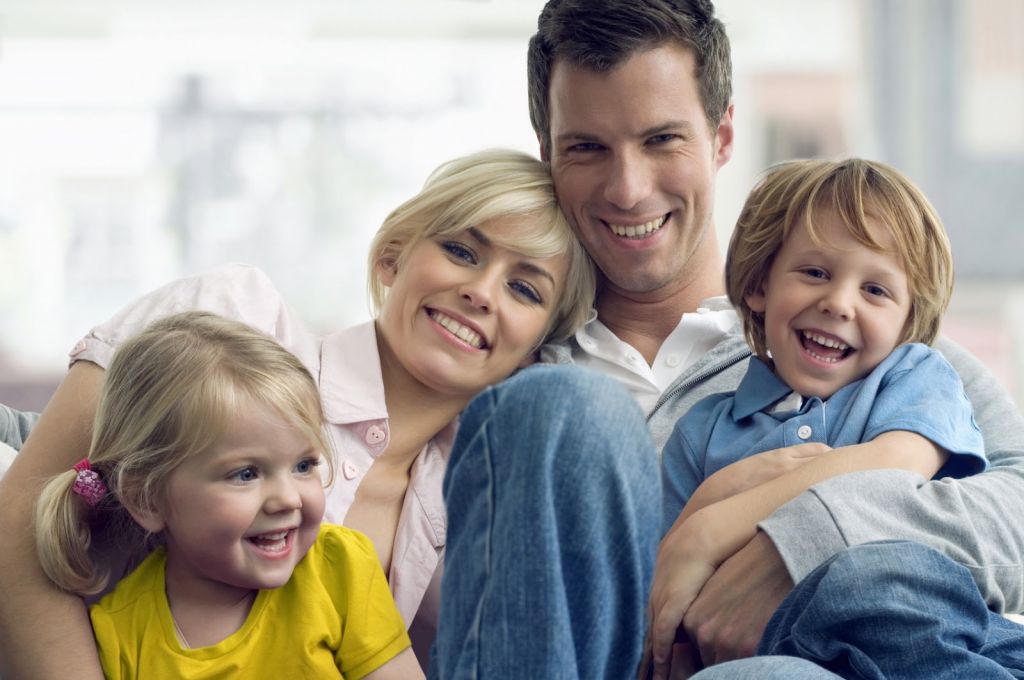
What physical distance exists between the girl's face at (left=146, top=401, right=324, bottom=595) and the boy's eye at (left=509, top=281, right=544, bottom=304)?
18.3 inches

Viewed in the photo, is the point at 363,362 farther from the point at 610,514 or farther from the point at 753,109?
the point at 753,109

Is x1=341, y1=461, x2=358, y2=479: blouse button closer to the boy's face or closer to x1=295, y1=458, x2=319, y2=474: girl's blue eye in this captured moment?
x1=295, y1=458, x2=319, y2=474: girl's blue eye

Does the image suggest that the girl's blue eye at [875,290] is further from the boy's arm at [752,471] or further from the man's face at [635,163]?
the man's face at [635,163]

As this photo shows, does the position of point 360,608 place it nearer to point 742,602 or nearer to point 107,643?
point 107,643

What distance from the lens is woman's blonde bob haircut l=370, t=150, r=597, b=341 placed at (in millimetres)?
1664

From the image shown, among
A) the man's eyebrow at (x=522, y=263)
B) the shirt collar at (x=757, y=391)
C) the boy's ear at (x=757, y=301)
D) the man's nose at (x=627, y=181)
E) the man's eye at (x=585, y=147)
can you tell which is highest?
the man's eye at (x=585, y=147)

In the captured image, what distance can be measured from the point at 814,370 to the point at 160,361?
2.46 feet

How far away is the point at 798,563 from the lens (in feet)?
4.07

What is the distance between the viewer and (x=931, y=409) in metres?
1.39

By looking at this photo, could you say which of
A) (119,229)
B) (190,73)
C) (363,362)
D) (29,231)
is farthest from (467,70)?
(363,362)

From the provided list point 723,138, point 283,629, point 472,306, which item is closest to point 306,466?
point 283,629

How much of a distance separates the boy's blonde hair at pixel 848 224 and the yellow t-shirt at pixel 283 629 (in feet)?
1.95

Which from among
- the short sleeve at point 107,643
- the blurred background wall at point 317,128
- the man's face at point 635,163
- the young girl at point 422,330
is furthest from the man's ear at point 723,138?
the blurred background wall at point 317,128

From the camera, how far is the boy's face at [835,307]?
145 cm
